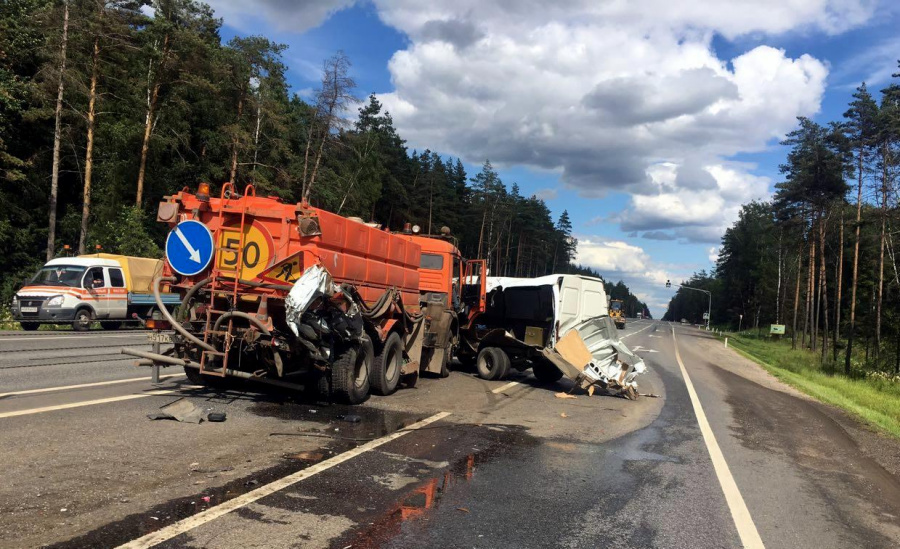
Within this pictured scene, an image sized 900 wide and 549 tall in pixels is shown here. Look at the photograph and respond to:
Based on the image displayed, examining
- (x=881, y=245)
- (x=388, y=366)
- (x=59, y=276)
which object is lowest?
(x=388, y=366)

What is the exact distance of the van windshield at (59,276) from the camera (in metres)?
20.3

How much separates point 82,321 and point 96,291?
3.81 ft

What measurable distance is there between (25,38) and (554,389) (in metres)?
31.3

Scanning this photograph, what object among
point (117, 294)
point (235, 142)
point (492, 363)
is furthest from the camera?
point (235, 142)

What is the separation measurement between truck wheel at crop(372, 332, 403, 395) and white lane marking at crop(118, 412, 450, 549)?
8.96 feet

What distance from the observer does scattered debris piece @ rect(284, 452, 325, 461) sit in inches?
236

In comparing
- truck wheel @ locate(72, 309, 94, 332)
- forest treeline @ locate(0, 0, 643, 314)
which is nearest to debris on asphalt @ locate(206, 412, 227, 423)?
truck wheel @ locate(72, 309, 94, 332)

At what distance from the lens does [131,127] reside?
3222cm

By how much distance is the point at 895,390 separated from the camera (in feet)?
68.3

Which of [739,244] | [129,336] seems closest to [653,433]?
[129,336]

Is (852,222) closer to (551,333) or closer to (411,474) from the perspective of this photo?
(551,333)

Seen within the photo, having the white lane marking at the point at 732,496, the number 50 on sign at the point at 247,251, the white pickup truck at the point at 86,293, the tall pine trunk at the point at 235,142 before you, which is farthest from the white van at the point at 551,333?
the tall pine trunk at the point at 235,142

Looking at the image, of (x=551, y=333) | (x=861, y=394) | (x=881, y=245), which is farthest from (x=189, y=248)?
(x=881, y=245)

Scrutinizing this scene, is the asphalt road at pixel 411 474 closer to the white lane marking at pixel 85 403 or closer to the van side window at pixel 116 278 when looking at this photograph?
the white lane marking at pixel 85 403
